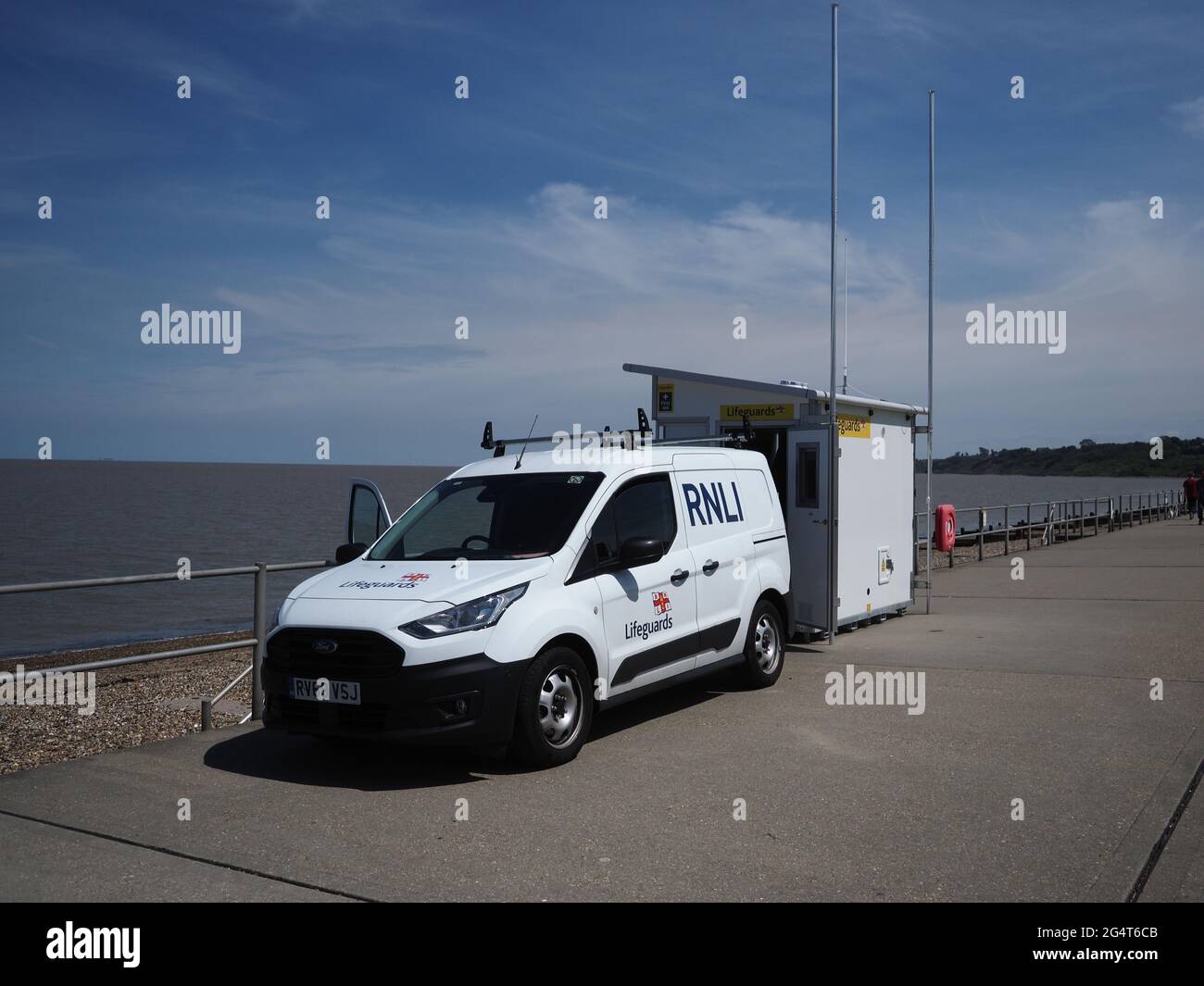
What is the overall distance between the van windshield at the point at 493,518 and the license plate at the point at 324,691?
1249 millimetres

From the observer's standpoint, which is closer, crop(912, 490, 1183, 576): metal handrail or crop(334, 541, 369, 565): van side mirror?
crop(334, 541, 369, 565): van side mirror

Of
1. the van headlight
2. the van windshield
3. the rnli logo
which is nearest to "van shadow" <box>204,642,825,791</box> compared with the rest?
the van headlight

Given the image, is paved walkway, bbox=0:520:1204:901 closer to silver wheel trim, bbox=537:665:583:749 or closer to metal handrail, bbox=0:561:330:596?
silver wheel trim, bbox=537:665:583:749

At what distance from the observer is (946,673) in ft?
33.0

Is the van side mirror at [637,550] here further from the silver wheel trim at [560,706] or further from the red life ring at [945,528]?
the red life ring at [945,528]

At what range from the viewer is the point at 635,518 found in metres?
8.11

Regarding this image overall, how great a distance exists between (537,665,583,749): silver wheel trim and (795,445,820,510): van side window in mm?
5581

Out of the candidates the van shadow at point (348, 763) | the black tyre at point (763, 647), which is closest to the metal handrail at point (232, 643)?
the van shadow at point (348, 763)

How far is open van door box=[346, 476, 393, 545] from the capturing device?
362 inches

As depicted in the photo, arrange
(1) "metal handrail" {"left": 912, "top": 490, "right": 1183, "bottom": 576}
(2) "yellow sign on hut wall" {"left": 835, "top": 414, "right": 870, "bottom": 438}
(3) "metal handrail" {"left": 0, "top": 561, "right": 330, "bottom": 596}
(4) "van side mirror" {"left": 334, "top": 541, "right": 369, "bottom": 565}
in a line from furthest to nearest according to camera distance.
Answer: (1) "metal handrail" {"left": 912, "top": 490, "right": 1183, "bottom": 576}, (2) "yellow sign on hut wall" {"left": 835, "top": 414, "right": 870, "bottom": 438}, (4) "van side mirror" {"left": 334, "top": 541, "right": 369, "bottom": 565}, (3) "metal handrail" {"left": 0, "top": 561, "right": 330, "bottom": 596}

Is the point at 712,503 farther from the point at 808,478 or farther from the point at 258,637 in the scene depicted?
the point at 258,637

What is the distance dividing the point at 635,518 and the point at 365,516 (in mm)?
2456

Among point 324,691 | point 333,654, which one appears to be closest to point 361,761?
point 324,691
